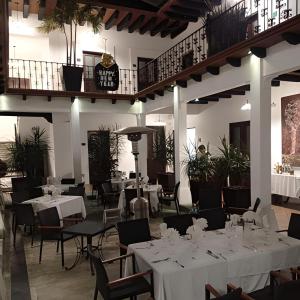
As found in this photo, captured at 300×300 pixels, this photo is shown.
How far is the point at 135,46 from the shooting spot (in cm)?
1210

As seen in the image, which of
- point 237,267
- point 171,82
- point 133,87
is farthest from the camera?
point 133,87

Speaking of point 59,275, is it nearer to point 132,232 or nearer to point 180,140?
point 132,232

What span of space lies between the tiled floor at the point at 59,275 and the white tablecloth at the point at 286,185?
4413 millimetres

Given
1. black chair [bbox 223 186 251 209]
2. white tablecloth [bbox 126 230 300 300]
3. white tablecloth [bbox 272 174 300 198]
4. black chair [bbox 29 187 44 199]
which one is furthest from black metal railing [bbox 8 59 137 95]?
white tablecloth [bbox 126 230 300 300]

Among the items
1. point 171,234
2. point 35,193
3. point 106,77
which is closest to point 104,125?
point 106,77

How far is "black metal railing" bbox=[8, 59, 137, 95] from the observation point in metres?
10.7

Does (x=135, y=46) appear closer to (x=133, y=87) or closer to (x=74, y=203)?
(x=133, y=87)

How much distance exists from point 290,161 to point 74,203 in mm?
5492

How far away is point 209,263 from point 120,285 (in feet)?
2.85

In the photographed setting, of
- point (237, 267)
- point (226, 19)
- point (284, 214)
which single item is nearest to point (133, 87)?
point (226, 19)

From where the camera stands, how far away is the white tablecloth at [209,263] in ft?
8.64

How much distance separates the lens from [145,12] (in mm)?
9273

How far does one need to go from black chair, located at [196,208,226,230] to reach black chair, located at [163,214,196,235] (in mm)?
259

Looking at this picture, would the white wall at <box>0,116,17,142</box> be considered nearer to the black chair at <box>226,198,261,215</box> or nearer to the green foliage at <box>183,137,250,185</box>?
the green foliage at <box>183,137,250,185</box>
